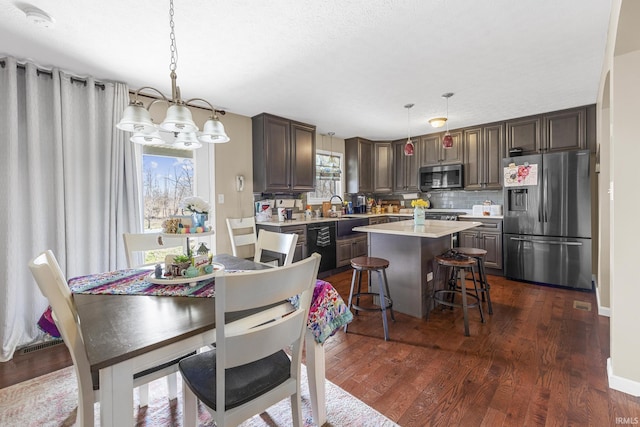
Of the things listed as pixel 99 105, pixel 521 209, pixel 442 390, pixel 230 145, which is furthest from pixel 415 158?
pixel 99 105

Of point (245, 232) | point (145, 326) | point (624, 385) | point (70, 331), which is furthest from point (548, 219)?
point (70, 331)

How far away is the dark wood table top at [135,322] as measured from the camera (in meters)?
0.91

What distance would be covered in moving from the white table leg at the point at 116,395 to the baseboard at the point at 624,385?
2.60 meters

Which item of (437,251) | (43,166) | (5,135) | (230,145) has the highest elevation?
(230,145)

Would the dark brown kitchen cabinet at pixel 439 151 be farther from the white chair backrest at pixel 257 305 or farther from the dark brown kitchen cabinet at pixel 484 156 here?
the white chair backrest at pixel 257 305

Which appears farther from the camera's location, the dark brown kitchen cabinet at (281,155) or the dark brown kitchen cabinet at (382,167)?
the dark brown kitchen cabinet at (382,167)

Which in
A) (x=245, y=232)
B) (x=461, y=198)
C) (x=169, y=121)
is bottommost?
(x=245, y=232)

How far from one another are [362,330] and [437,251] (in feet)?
4.03

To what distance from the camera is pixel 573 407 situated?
166 centimetres

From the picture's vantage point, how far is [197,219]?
5.34 ft

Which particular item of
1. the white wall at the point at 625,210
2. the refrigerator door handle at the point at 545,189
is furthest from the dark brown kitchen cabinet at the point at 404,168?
the white wall at the point at 625,210

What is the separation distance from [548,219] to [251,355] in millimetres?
4248

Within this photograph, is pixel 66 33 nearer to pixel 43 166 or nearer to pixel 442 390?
pixel 43 166

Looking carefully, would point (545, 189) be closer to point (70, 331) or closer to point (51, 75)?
point (70, 331)
